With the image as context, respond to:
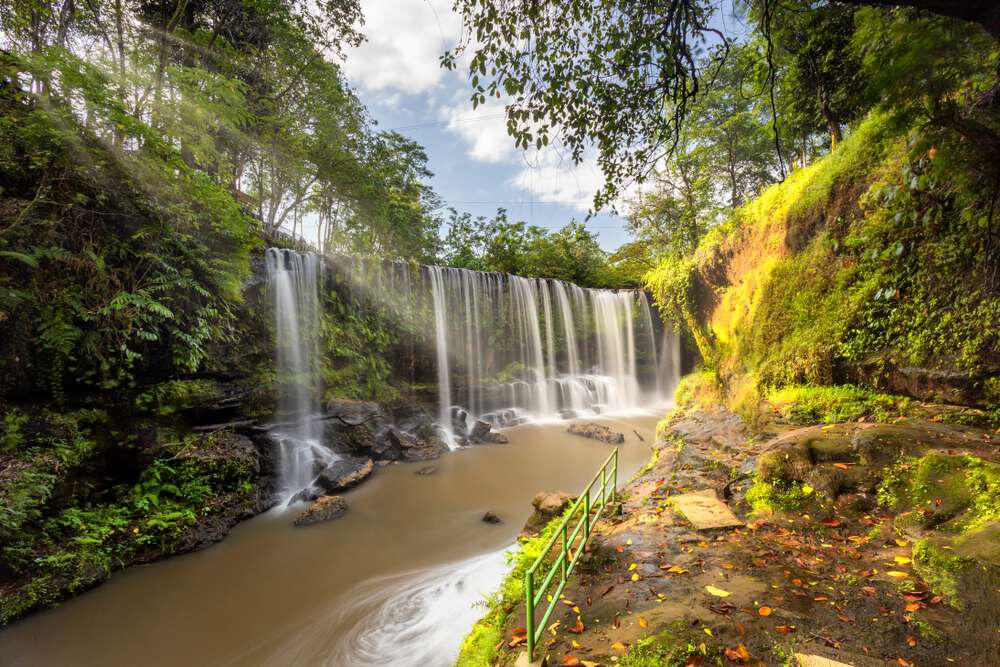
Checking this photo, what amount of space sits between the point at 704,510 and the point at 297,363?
10.7 meters

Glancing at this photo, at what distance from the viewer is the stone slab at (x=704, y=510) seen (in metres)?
3.51

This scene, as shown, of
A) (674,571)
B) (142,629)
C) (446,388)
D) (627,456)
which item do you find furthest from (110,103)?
(627,456)

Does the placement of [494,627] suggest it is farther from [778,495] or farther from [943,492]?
[943,492]

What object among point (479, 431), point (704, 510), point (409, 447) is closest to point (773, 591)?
point (704, 510)

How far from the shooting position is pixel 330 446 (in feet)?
32.9

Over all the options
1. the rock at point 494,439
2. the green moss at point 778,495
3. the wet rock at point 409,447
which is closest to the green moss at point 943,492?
the green moss at point 778,495

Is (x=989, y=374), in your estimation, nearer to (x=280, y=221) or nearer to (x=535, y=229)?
(x=535, y=229)

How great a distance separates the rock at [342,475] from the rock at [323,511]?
709mm

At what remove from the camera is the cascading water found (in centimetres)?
907

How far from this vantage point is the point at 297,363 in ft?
35.7

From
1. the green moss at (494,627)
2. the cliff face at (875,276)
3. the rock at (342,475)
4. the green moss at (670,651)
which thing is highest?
the cliff face at (875,276)

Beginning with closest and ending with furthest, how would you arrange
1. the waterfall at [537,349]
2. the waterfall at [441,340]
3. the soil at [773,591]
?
1. the soil at [773,591]
2. the waterfall at [441,340]
3. the waterfall at [537,349]

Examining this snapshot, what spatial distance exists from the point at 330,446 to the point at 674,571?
932cm

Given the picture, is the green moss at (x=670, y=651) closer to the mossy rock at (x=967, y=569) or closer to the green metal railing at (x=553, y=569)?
the green metal railing at (x=553, y=569)
